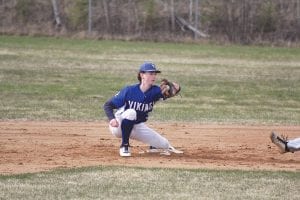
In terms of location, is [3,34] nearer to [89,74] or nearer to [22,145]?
[89,74]

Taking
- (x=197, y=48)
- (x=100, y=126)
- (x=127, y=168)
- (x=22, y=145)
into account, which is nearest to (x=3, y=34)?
(x=197, y=48)

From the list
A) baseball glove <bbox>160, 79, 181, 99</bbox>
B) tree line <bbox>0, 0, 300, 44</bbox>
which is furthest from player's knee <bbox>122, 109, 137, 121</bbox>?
tree line <bbox>0, 0, 300, 44</bbox>

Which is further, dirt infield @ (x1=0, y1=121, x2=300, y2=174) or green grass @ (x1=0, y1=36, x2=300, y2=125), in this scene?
green grass @ (x1=0, y1=36, x2=300, y2=125)

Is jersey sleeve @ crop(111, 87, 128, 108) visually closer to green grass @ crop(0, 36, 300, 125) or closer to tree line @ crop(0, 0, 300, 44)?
green grass @ crop(0, 36, 300, 125)

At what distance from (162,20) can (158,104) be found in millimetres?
18268

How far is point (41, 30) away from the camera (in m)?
35.7

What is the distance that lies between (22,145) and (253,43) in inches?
947

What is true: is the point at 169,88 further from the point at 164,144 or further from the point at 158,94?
the point at 164,144

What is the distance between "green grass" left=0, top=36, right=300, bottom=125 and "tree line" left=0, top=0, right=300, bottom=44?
5.30 feet

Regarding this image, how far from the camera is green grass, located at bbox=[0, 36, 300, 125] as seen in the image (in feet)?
56.6

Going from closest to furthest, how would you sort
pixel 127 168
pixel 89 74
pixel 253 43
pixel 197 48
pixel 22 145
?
pixel 127 168
pixel 22 145
pixel 89 74
pixel 197 48
pixel 253 43

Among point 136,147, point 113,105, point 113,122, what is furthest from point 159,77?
point 113,122

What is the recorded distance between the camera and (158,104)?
19.0 m

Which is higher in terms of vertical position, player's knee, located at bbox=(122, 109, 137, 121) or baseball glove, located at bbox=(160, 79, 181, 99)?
baseball glove, located at bbox=(160, 79, 181, 99)
